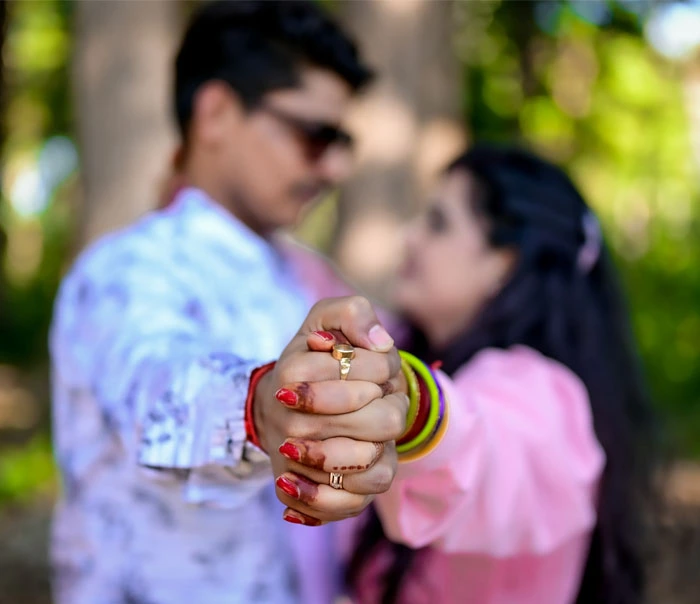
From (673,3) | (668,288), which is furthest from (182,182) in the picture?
(668,288)

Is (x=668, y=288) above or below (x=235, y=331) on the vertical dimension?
below

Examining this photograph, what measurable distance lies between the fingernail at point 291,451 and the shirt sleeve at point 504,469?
13.5 inches

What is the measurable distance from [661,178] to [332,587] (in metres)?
8.46

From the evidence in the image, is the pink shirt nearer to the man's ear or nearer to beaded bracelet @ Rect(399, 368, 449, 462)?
beaded bracelet @ Rect(399, 368, 449, 462)

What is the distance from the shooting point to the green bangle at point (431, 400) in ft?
4.01

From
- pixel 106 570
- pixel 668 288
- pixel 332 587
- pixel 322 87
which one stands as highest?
pixel 322 87

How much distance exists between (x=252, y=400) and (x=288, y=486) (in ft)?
0.68

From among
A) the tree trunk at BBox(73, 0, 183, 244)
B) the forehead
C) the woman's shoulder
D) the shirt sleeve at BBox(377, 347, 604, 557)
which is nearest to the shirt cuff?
the shirt sleeve at BBox(377, 347, 604, 557)

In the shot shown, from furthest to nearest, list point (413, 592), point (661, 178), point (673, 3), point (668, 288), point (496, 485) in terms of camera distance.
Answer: point (661, 178) < point (668, 288) < point (673, 3) < point (413, 592) < point (496, 485)

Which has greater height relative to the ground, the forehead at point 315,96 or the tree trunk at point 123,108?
the forehead at point 315,96

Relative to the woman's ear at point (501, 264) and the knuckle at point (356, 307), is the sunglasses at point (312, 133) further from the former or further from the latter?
the knuckle at point (356, 307)

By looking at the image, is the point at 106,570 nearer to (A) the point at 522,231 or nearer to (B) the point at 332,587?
(B) the point at 332,587

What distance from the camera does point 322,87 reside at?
2377 millimetres

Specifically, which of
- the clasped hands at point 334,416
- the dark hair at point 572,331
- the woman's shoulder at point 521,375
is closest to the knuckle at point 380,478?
the clasped hands at point 334,416
